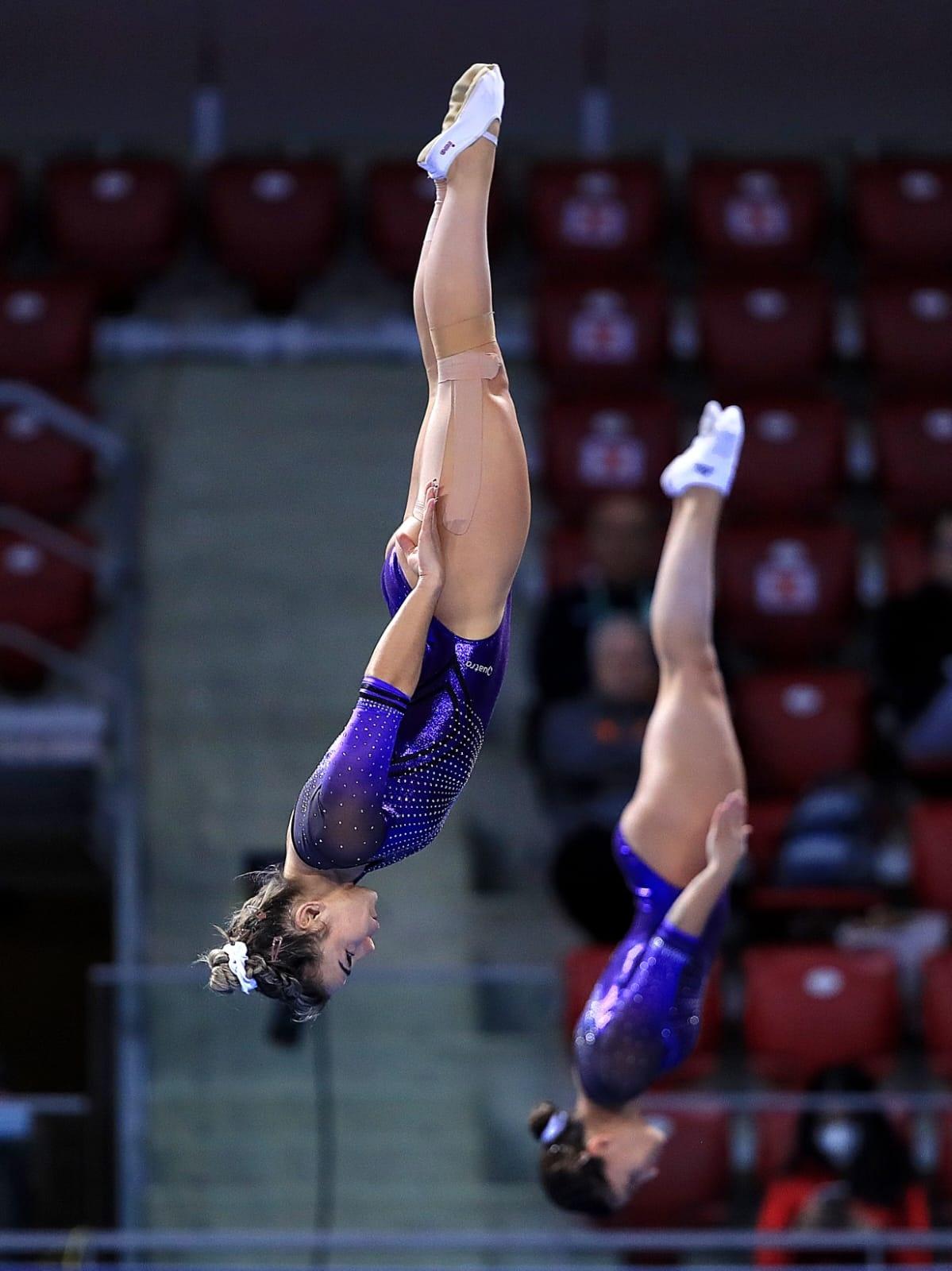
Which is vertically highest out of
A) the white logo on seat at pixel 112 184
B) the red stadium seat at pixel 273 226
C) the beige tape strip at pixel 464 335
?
the white logo on seat at pixel 112 184

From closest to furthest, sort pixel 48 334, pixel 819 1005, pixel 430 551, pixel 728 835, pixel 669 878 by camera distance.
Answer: pixel 430 551 → pixel 728 835 → pixel 669 878 → pixel 819 1005 → pixel 48 334

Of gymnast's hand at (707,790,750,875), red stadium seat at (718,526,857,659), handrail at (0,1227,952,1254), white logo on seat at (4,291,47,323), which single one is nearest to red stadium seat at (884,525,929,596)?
red stadium seat at (718,526,857,659)

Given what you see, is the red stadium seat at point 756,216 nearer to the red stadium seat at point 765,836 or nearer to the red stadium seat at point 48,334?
the red stadium seat at point 48,334

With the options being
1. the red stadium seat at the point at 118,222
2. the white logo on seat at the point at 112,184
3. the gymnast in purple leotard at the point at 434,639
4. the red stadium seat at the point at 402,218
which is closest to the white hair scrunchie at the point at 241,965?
the gymnast in purple leotard at the point at 434,639

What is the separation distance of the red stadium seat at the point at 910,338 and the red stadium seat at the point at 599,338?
0.78 meters

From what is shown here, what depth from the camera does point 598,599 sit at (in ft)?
20.1

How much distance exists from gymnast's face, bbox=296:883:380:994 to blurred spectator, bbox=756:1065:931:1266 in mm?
1969

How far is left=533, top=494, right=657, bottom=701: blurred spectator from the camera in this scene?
6074 mm

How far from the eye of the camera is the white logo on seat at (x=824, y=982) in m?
5.50

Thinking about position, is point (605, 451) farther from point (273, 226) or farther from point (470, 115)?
point (470, 115)

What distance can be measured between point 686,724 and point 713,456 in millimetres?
595

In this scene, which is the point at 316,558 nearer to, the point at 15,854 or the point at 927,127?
the point at 15,854

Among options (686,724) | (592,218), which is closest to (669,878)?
(686,724)

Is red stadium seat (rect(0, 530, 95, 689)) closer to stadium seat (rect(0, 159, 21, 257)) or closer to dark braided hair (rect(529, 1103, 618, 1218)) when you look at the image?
stadium seat (rect(0, 159, 21, 257))
